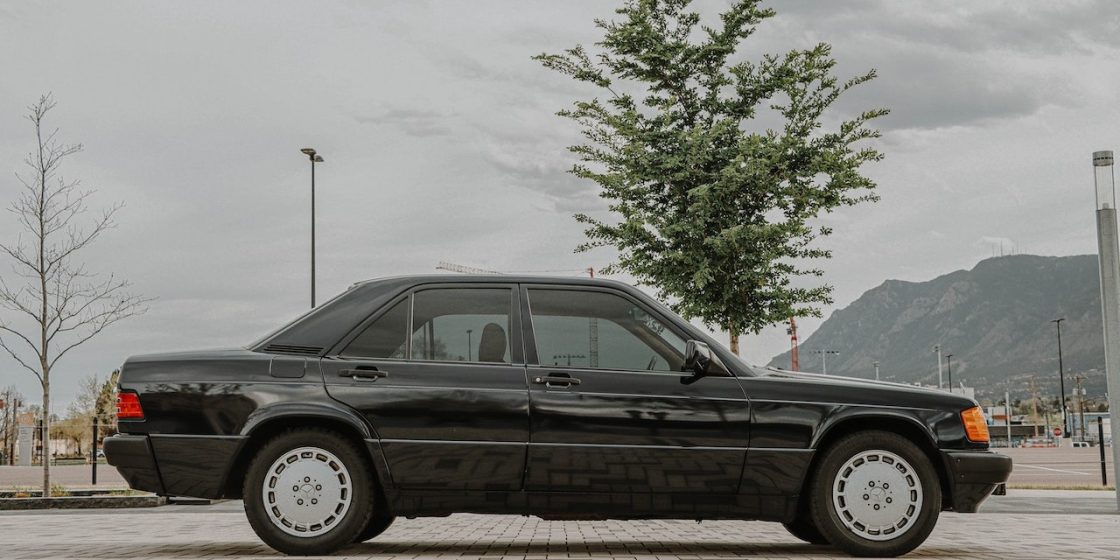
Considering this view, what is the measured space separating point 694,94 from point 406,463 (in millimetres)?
11809

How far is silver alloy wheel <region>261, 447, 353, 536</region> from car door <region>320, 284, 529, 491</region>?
1.16 ft

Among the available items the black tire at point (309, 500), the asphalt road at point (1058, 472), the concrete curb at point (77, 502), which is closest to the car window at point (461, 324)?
the black tire at point (309, 500)

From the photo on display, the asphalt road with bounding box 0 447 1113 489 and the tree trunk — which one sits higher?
the tree trunk

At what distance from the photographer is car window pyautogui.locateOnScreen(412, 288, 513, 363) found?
6.51m

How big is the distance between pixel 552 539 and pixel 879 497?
2.65 meters

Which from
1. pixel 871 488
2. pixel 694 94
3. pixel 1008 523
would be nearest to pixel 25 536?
pixel 871 488

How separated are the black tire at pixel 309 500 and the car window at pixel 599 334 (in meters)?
1.34

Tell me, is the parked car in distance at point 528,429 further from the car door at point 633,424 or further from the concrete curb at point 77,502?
the concrete curb at point 77,502

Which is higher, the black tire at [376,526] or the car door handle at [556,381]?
the car door handle at [556,381]

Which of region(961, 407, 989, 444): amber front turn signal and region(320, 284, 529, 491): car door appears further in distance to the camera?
region(961, 407, 989, 444): amber front turn signal

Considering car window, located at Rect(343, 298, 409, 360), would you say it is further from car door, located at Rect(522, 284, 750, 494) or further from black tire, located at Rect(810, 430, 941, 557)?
black tire, located at Rect(810, 430, 941, 557)

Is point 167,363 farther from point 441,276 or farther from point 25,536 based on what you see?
point 25,536

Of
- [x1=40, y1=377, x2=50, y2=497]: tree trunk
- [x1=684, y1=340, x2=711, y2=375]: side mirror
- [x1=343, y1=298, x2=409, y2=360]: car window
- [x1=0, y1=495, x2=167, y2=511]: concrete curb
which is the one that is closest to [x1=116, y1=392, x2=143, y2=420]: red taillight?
[x1=343, y1=298, x2=409, y2=360]: car window

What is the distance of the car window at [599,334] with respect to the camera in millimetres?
6461
